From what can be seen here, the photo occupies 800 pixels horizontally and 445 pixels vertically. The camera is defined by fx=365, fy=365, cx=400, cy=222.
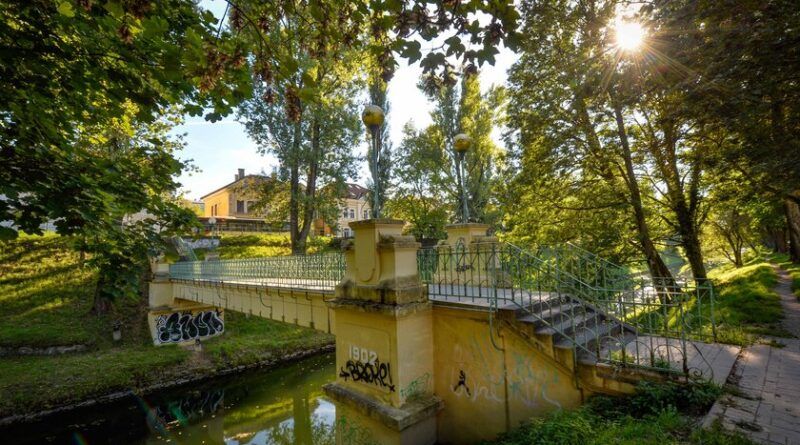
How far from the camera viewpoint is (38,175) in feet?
12.0

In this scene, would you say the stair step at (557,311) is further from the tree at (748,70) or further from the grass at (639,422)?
the tree at (748,70)

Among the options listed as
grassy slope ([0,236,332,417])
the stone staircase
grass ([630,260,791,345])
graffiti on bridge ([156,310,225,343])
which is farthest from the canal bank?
grass ([630,260,791,345])

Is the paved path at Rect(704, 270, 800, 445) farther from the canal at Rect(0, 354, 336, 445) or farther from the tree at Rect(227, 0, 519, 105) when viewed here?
the canal at Rect(0, 354, 336, 445)

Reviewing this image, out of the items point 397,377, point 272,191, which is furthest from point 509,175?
point 272,191

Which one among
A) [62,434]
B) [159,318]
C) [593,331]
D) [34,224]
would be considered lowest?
[62,434]

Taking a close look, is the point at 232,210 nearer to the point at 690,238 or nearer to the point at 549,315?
the point at 690,238

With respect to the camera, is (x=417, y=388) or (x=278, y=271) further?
(x=278, y=271)

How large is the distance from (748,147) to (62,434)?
672 inches

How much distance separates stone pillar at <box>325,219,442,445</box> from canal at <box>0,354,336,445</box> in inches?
198

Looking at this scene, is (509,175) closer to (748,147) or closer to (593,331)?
(748,147)

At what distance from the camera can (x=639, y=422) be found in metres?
3.72

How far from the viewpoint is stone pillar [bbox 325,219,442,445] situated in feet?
17.4

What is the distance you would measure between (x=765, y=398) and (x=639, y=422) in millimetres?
1697

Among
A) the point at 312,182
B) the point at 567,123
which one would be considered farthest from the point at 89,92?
the point at 312,182
